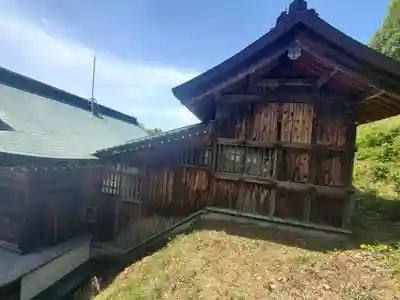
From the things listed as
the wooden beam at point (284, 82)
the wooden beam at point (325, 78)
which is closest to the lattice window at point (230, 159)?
the wooden beam at point (284, 82)

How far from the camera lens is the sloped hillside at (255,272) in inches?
188

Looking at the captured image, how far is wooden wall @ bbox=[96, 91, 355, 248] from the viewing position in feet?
22.8

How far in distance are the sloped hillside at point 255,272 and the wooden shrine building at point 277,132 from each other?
49.8 inches

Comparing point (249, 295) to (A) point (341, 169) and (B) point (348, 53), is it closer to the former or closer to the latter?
(A) point (341, 169)

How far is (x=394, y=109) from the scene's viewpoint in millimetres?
7281

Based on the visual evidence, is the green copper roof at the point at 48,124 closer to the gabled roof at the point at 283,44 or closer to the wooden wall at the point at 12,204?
the wooden wall at the point at 12,204

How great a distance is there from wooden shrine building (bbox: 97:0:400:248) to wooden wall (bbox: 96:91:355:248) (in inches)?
0.9

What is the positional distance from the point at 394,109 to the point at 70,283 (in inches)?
380

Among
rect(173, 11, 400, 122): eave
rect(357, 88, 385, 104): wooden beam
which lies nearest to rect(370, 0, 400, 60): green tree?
rect(173, 11, 400, 122): eave

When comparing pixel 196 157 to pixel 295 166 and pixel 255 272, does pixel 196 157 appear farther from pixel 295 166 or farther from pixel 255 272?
pixel 255 272

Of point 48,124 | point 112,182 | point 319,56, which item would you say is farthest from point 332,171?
point 48,124

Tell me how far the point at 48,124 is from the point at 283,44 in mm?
8160

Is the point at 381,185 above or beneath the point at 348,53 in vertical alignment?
beneath

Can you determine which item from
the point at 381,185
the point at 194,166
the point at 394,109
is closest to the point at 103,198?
the point at 194,166
